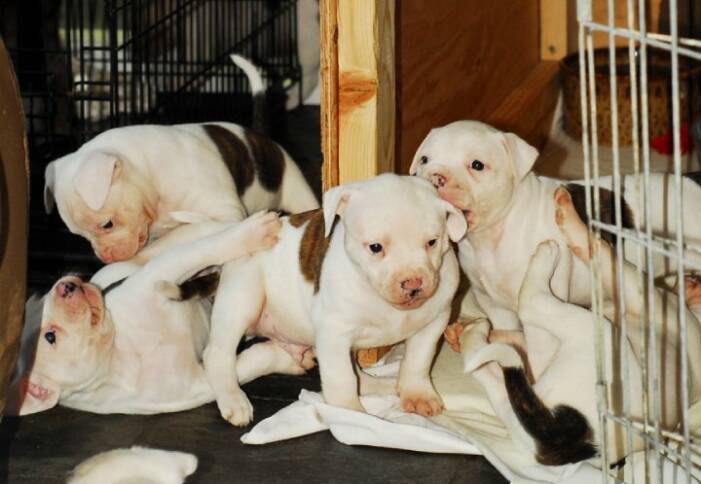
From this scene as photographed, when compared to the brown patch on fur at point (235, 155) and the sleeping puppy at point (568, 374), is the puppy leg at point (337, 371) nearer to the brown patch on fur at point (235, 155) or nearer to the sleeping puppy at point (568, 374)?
the sleeping puppy at point (568, 374)

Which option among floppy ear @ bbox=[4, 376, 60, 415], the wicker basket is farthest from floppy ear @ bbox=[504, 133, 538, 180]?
the wicker basket

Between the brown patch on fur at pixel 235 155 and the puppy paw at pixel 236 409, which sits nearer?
the puppy paw at pixel 236 409

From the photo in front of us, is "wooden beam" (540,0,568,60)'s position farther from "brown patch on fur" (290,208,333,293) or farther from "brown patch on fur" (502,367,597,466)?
"brown patch on fur" (502,367,597,466)

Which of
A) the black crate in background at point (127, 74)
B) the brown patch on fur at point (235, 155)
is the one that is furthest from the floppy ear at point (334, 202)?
the black crate in background at point (127, 74)

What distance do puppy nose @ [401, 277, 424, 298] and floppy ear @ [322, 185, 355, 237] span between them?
282mm

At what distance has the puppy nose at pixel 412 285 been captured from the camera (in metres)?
2.98

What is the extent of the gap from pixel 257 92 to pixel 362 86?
1150 mm

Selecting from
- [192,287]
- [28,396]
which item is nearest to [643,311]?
[192,287]

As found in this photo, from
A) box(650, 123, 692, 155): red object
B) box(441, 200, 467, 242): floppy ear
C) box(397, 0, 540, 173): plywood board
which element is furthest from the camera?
box(650, 123, 692, 155): red object

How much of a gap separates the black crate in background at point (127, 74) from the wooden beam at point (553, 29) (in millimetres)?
1354

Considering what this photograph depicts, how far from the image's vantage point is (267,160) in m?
4.27

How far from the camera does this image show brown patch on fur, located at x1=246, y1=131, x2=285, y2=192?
4242mm

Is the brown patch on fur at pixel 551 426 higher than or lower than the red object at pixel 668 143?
lower

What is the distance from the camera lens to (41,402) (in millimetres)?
3291
